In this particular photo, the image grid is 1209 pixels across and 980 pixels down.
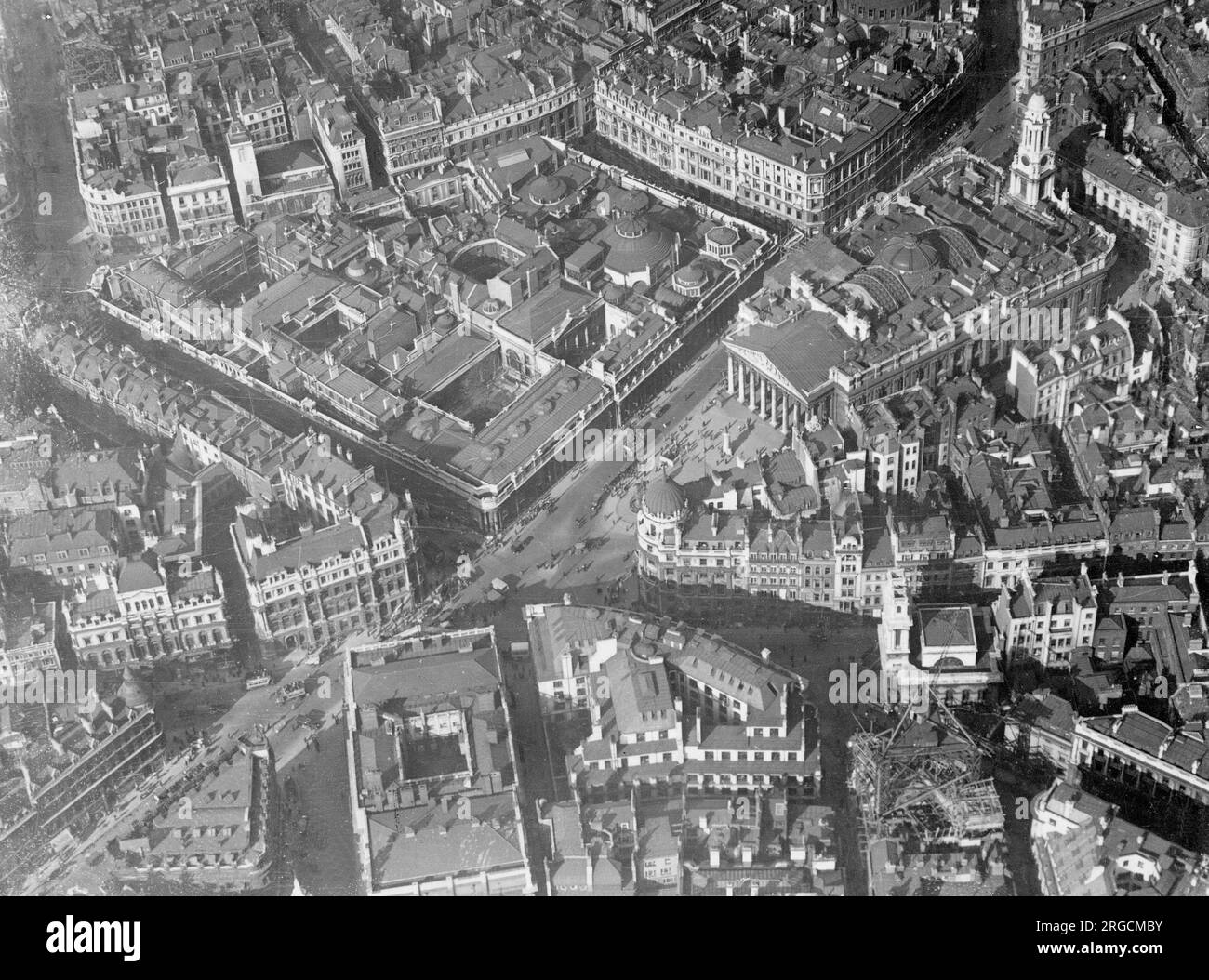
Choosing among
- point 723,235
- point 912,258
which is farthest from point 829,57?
point 912,258

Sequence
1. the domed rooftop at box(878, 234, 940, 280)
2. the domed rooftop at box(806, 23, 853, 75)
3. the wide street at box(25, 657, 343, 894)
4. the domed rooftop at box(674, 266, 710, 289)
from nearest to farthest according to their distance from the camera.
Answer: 1. the wide street at box(25, 657, 343, 894)
2. the domed rooftop at box(878, 234, 940, 280)
3. the domed rooftop at box(674, 266, 710, 289)
4. the domed rooftop at box(806, 23, 853, 75)

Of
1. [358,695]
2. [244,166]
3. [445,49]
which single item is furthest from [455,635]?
[445,49]

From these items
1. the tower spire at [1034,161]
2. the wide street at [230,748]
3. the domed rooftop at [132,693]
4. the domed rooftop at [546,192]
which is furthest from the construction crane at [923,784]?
the domed rooftop at [546,192]

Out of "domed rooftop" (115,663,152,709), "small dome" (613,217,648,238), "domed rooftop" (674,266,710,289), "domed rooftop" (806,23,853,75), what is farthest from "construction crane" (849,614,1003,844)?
"domed rooftop" (806,23,853,75)

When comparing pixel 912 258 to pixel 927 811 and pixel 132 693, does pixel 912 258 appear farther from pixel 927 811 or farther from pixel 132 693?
pixel 132 693

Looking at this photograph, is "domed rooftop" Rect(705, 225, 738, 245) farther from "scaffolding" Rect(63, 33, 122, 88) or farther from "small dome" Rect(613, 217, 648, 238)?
"scaffolding" Rect(63, 33, 122, 88)

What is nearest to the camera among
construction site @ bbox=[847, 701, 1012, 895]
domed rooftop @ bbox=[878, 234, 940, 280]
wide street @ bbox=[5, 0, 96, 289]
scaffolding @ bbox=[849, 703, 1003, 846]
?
construction site @ bbox=[847, 701, 1012, 895]

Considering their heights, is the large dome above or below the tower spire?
below

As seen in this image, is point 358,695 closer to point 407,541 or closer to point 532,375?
point 407,541
